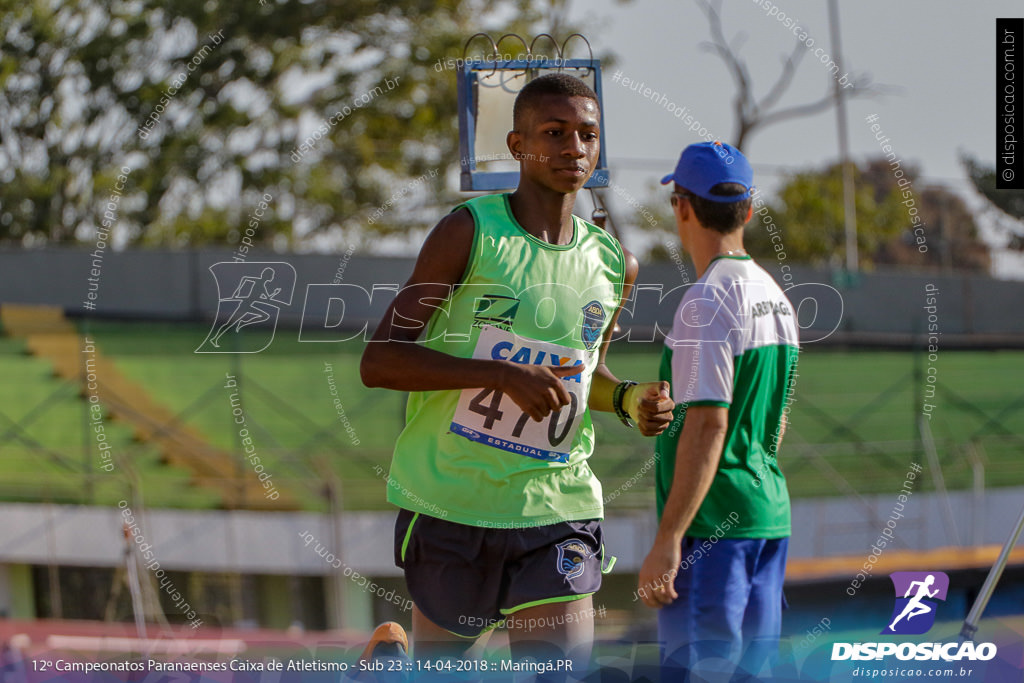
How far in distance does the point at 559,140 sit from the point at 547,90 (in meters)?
0.11

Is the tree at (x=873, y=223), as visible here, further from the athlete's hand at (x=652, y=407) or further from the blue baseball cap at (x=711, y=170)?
the athlete's hand at (x=652, y=407)

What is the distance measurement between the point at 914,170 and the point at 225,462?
9.11m

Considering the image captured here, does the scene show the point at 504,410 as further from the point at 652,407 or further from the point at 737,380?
the point at 737,380

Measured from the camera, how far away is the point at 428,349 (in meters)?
2.09

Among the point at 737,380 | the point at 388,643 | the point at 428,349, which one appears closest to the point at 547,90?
the point at 428,349

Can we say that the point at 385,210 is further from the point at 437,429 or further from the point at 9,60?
the point at 437,429

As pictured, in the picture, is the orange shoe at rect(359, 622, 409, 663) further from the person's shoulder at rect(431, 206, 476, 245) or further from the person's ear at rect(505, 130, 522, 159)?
the person's ear at rect(505, 130, 522, 159)

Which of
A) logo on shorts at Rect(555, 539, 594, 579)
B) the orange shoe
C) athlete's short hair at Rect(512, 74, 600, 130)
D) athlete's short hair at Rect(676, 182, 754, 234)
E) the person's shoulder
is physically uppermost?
athlete's short hair at Rect(512, 74, 600, 130)

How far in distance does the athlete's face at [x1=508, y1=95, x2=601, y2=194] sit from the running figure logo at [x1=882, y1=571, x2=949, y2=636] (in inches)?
59.1

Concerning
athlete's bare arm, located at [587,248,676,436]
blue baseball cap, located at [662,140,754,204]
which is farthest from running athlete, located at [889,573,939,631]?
blue baseball cap, located at [662,140,754,204]

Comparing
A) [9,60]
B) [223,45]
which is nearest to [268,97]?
[223,45]

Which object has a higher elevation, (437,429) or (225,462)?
(437,429)

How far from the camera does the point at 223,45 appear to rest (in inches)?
656

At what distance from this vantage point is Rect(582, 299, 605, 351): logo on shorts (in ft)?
7.34
